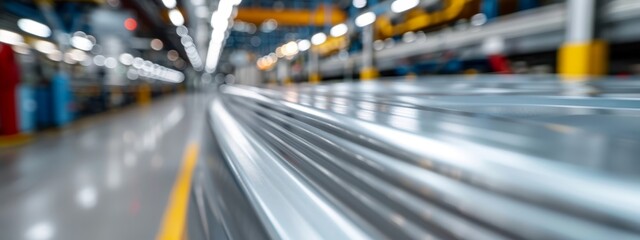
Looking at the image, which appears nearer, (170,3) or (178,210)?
(178,210)

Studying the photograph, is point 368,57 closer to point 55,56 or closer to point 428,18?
point 428,18

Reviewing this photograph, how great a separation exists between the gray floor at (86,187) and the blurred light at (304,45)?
3.36m

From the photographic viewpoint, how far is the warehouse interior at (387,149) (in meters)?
0.27

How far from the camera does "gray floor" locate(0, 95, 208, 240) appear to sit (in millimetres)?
1600

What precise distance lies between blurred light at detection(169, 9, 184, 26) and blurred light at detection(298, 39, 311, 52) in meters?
4.25

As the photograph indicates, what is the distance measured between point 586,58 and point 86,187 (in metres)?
2.91

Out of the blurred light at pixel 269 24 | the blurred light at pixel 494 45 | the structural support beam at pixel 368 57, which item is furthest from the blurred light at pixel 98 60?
the blurred light at pixel 494 45

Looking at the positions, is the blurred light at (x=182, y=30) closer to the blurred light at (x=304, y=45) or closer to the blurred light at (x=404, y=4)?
the blurred light at (x=304, y=45)

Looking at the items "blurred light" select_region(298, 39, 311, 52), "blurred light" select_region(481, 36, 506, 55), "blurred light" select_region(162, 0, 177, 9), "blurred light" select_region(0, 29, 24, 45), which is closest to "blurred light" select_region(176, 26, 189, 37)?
"blurred light" select_region(162, 0, 177, 9)

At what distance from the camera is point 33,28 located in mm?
7188

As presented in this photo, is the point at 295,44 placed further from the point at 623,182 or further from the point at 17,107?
the point at 623,182

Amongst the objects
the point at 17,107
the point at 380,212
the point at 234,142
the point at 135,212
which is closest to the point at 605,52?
the point at 234,142

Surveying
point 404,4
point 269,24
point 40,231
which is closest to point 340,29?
point 404,4

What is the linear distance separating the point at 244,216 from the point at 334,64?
5.67 meters
